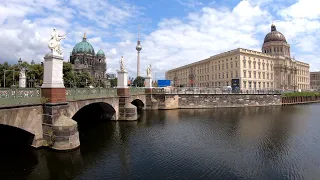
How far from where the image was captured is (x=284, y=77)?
98.4 meters

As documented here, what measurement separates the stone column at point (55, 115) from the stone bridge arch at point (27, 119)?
0.36m

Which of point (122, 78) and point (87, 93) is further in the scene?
point (122, 78)

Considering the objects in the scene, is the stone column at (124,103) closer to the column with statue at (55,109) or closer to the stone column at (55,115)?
the column with statue at (55,109)

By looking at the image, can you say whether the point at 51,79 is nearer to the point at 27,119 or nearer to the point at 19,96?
the point at 19,96

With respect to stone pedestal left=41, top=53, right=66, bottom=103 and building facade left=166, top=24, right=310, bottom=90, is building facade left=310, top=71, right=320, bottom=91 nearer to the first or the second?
building facade left=166, top=24, right=310, bottom=90

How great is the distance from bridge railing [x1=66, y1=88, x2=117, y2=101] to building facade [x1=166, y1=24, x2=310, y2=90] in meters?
65.4

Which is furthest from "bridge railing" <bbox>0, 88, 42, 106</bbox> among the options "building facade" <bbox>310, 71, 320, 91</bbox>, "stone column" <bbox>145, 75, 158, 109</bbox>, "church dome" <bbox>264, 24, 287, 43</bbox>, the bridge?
"building facade" <bbox>310, 71, 320, 91</bbox>

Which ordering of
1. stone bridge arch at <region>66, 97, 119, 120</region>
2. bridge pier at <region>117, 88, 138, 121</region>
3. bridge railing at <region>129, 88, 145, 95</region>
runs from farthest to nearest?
bridge railing at <region>129, 88, 145, 95</region>
bridge pier at <region>117, 88, 138, 121</region>
stone bridge arch at <region>66, 97, 119, 120</region>

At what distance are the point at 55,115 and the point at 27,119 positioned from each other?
1638 mm

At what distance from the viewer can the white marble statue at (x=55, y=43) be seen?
1453cm

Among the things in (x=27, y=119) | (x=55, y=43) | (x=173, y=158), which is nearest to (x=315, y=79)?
(x=173, y=158)

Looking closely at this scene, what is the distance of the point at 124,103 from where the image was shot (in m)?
27.2

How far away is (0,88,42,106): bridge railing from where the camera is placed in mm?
11836

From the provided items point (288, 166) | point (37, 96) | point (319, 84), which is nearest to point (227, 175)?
point (288, 166)
